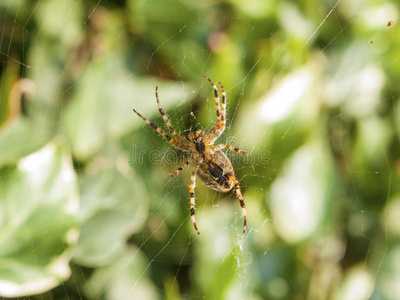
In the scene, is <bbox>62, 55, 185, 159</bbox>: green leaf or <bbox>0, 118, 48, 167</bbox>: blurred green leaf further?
<bbox>62, 55, 185, 159</bbox>: green leaf

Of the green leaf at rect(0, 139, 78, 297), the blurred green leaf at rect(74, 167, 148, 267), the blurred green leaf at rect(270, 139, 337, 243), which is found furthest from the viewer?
the blurred green leaf at rect(270, 139, 337, 243)

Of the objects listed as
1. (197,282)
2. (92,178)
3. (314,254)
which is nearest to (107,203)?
(92,178)

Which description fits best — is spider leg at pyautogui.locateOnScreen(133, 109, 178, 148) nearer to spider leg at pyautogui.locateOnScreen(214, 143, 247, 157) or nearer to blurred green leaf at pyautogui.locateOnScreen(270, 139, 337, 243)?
spider leg at pyautogui.locateOnScreen(214, 143, 247, 157)

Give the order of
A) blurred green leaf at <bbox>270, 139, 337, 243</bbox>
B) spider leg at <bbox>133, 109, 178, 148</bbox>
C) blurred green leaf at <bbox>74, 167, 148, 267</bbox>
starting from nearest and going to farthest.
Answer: blurred green leaf at <bbox>74, 167, 148, 267</bbox>, blurred green leaf at <bbox>270, 139, 337, 243</bbox>, spider leg at <bbox>133, 109, 178, 148</bbox>

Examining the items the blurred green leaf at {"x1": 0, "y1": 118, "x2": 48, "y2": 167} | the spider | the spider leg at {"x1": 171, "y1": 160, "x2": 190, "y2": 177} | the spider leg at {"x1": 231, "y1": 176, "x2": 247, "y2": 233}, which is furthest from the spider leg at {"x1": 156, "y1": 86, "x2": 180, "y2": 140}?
the blurred green leaf at {"x1": 0, "y1": 118, "x2": 48, "y2": 167}

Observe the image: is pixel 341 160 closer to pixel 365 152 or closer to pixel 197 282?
pixel 365 152

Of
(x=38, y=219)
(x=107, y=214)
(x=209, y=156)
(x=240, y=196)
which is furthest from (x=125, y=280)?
(x=209, y=156)
